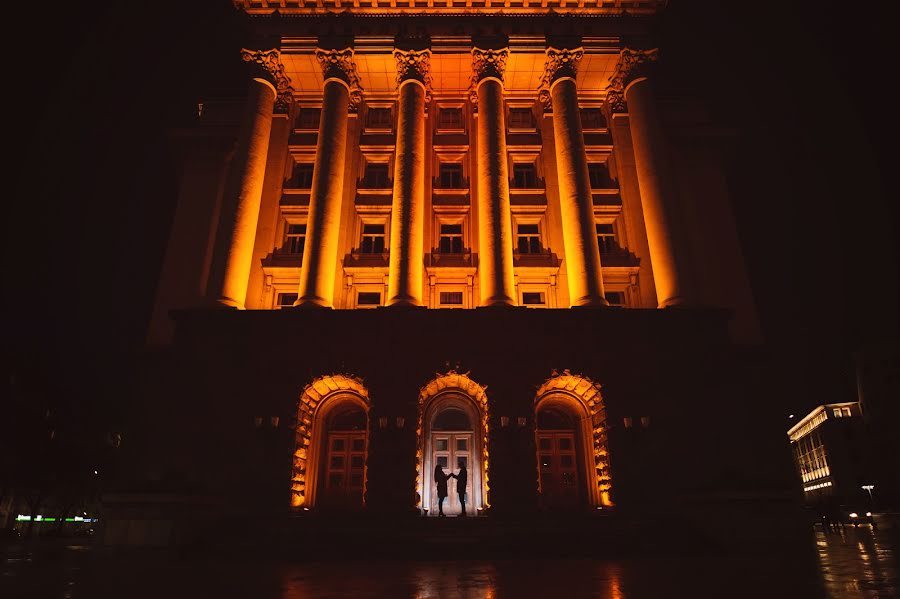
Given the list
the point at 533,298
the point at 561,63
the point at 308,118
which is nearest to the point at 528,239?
the point at 533,298

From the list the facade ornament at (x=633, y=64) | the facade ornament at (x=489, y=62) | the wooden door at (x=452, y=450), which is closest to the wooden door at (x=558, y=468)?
the wooden door at (x=452, y=450)

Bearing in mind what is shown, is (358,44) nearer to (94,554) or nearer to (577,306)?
(577,306)

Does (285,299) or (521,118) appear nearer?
(285,299)

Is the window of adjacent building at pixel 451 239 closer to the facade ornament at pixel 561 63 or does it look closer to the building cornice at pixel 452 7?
the facade ornament at pixel 561 63

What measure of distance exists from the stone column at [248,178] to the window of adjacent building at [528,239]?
14.7 meters

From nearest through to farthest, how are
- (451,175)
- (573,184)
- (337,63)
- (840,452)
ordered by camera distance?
(573,184), (337,63), (451,175), (840,452)

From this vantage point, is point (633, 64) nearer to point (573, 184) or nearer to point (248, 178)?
point (573, 184)

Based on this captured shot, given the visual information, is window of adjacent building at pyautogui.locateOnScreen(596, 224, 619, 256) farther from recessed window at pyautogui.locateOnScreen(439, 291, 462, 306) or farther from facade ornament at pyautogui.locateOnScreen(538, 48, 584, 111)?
facade ornament at pyautogui.locateOnScreen(538, 48, 584, 111)

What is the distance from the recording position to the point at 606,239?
3188 cm

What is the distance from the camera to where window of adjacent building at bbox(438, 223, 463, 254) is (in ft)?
104

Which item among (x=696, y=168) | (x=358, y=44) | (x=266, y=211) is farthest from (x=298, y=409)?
(x=696, y=168)

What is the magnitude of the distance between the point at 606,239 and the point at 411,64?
15.7m

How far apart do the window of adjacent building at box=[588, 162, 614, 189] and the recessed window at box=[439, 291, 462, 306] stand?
10820 millimetres

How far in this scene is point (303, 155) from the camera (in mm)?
33750
